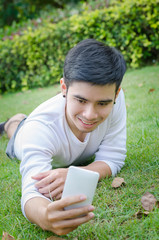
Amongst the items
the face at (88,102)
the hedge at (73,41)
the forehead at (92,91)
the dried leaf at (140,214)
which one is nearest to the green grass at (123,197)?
the dried leaf at (140,214)

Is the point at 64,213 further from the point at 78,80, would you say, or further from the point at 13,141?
the point at 13,141

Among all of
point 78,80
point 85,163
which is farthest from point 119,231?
point 85,163

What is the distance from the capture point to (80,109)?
183 cm

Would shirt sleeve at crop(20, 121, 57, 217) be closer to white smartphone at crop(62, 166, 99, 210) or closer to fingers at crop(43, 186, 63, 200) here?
fingers at crop(43, 186, 63, 200)

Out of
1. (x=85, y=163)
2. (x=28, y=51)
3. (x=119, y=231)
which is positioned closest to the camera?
(x=119, y=231)

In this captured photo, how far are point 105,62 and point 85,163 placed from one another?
121 cm

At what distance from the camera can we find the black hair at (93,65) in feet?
5.76

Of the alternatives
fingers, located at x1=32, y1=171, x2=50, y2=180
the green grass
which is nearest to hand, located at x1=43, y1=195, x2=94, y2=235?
the green grass

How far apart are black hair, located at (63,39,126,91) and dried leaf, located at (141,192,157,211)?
2.52 ft

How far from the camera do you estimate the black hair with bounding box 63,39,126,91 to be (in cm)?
176

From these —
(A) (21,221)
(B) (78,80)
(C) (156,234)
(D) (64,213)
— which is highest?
(B) (78,80)

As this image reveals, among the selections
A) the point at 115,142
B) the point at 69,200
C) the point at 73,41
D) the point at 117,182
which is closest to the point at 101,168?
the point at 117,182

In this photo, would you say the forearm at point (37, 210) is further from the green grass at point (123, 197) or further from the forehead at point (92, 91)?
the forehead at point (92, 91)

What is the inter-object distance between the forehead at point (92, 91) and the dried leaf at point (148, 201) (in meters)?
0.69
